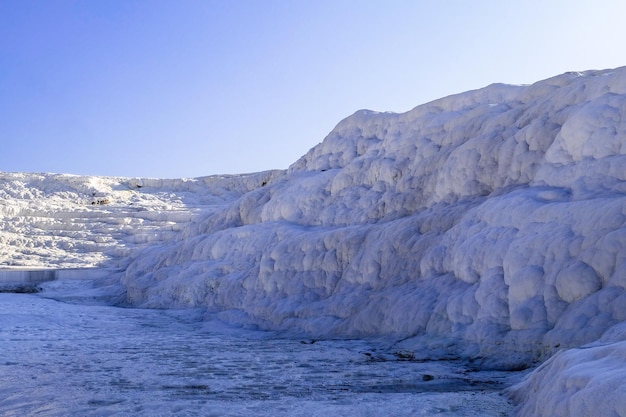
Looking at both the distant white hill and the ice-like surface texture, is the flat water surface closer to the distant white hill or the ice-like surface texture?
the distant white hill

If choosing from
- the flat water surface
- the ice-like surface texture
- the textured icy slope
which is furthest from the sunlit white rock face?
the textured icy slope

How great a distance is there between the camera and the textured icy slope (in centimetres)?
2489

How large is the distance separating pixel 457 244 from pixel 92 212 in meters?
22.8

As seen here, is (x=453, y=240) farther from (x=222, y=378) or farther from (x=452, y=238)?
(x=222, y=378)

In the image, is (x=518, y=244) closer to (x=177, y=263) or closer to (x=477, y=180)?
(x=477, y=180)

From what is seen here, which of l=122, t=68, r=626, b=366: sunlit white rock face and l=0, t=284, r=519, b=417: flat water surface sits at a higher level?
l=122, t=68, r=626, b=366: sunlit white rock face

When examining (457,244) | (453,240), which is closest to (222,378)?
(457,244)

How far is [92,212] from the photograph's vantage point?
2841 centimetres

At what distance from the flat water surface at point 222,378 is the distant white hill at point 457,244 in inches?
25.8

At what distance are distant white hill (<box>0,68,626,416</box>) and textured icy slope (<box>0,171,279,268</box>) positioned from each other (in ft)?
24.6

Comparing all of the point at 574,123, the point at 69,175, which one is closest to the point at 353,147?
the point at 574,123

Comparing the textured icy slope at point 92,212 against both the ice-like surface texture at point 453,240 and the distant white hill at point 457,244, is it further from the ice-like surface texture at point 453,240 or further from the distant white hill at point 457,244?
the ice-like surface texture at point 453,240

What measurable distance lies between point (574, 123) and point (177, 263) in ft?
32.5

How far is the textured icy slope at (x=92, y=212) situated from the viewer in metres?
24.9
